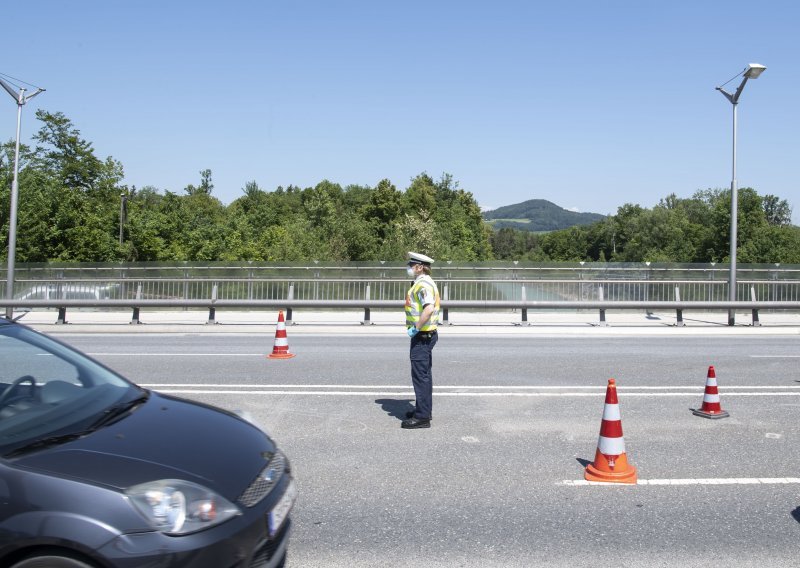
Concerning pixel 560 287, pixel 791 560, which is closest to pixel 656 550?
pixel 791 560

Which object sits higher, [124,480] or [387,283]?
[387,283]

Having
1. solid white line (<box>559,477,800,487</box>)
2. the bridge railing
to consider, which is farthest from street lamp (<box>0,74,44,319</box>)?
solid white line (<box>559,477,800,487</box>)

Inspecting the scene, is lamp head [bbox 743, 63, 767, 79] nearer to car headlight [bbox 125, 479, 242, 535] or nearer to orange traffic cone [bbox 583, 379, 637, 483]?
orange traffic cone [bbox 583, 379, 637, 483]

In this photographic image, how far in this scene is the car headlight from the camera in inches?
127

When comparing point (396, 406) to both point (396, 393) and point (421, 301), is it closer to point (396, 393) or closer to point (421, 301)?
point (396, 393)

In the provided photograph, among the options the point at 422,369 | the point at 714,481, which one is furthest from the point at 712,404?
the point at 422,369

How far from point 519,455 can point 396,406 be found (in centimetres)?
236

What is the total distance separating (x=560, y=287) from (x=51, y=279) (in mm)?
15895

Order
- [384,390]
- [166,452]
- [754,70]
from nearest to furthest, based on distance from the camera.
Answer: [166,452] < [384,390] < [754,70]

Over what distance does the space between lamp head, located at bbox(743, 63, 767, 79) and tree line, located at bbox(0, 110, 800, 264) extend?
22.0 metres

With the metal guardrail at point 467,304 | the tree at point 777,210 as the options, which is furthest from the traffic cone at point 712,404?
the tree at point 777,210

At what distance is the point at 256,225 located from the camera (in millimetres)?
82688

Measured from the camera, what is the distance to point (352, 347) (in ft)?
48.4

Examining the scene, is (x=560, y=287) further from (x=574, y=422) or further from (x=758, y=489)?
(x=758, y=489)
